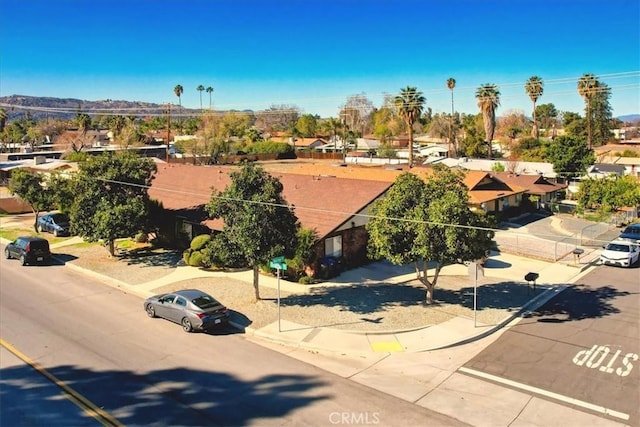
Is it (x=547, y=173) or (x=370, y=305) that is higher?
(x=547, y=173)

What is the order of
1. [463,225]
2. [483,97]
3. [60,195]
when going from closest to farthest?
[463,225] → [60,195] → [483,97]

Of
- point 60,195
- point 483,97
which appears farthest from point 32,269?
point 483,97

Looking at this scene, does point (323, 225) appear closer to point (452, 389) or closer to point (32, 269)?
point (452, 389)

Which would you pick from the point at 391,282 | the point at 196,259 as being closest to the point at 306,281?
the point at 391,282

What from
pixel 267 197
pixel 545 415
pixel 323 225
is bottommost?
pixel 545 415

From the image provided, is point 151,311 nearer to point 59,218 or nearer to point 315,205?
point 315,205

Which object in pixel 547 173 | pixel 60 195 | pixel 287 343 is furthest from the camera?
pixel 547 173

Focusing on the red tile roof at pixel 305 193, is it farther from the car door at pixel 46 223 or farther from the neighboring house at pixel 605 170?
the neighboring house at pixel 605 170

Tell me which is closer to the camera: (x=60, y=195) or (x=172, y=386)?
(x=172, y=386)
